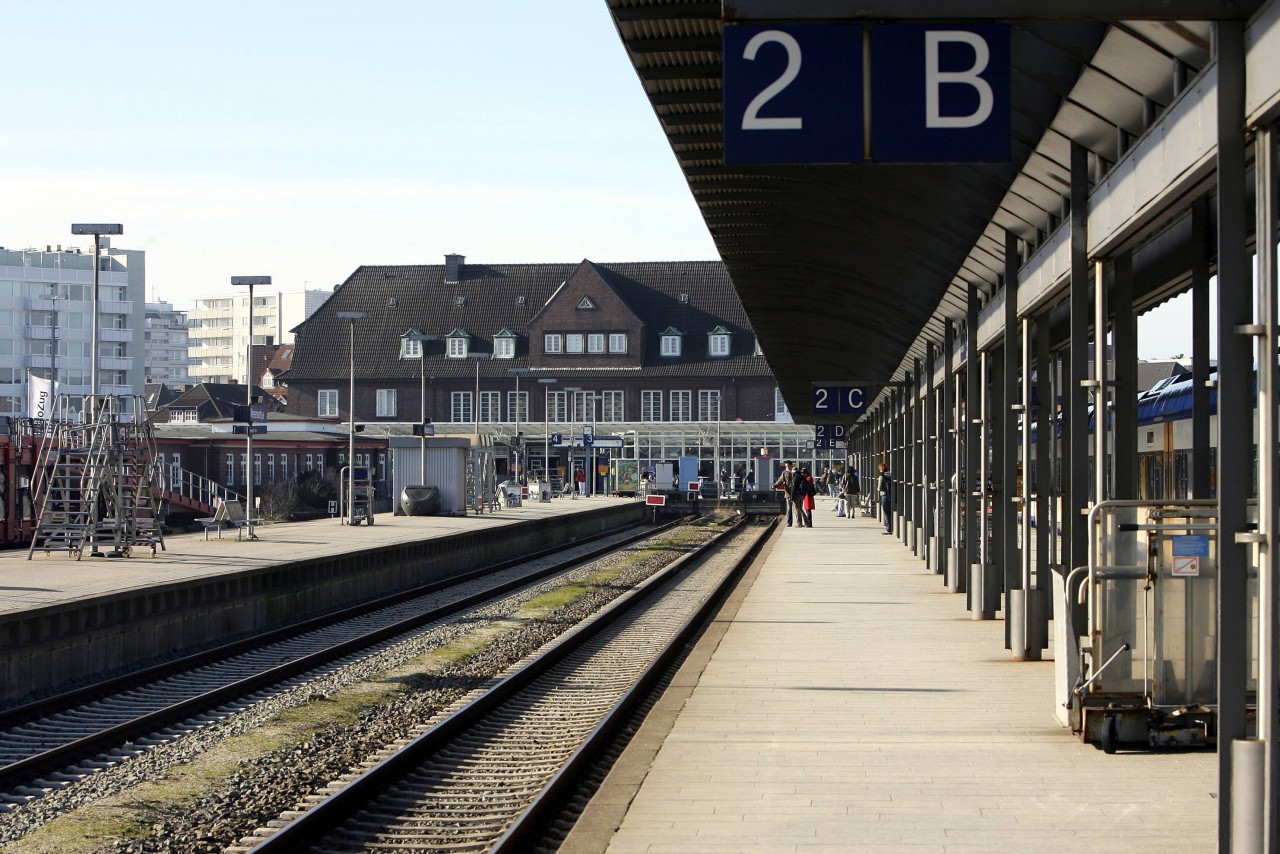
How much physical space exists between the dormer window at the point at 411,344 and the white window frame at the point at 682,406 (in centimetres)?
1521

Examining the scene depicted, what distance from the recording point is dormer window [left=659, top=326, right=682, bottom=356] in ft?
314

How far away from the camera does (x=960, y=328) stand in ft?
67.3

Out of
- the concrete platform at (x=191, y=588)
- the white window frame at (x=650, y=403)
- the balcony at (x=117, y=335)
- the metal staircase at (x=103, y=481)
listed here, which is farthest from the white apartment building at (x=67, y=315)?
the metal staircase at (x=103, y=481)

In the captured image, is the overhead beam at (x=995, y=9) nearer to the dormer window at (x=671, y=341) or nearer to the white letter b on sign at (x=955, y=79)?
the white letter b on sign at (x=955, y=79)

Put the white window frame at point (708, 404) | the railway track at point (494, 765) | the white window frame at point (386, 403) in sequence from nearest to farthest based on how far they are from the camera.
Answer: the railway track at point (494, 765) < the white window frame at point (708, 404) < the white window frame at point (386, 403)

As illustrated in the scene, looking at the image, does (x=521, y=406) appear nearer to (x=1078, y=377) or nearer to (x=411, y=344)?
(x=411, y=344)

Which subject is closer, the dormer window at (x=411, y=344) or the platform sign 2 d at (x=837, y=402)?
the platform sign 2 d at (x=837, y=402)

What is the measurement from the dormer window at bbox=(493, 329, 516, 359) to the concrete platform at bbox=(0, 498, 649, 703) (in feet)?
188

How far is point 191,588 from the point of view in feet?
65.6

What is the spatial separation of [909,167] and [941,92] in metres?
4.94

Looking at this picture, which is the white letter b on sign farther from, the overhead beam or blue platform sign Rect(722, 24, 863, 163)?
the overhead beam

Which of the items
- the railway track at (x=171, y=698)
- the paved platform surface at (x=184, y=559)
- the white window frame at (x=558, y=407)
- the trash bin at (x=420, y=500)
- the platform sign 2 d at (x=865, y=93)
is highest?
the white window frame at (x=558, y=407)

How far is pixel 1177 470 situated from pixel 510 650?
25.0 ft

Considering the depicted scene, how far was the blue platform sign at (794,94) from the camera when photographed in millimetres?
6961
